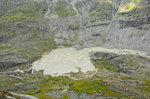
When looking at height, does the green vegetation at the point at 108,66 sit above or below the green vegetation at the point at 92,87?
below

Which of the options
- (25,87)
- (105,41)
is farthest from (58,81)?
(105,41)

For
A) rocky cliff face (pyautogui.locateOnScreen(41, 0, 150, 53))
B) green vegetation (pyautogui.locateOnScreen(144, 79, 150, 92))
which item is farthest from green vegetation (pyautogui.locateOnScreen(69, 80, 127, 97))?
rocky cliff face (pyautogui.locateOnScreen(41, 0, 150, 53))

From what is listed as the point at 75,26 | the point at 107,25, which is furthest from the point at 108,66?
the point at 75,26

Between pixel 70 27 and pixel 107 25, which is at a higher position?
pixel 107 25

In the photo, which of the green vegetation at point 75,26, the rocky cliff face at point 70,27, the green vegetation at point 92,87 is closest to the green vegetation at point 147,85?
the green vegetation at point 92,87

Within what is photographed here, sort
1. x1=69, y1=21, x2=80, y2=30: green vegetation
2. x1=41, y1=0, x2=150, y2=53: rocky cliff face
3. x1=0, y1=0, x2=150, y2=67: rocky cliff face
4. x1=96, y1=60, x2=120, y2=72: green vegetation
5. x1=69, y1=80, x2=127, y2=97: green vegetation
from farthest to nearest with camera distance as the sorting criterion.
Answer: x1=69, y1=21, x2=80, y2=30: green vegetation < x1=41, y1=0, x2=150, y2=53: rocky cliff face < x1=0, y1=0, x2=150, y2=67: rocky cliff face < x1=96, y1=60, x2=120, y2=72: green vegetation < x1=69, y1=80, x2=127, y2=97: green vegetation

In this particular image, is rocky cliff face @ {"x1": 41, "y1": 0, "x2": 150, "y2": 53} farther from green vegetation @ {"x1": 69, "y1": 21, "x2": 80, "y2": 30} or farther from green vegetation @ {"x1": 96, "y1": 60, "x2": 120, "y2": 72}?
green vegetation @ {"x1": 96, "y1": 60, "x2": 120, "y2": 72}

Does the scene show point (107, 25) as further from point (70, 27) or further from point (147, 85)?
point (147, 85)

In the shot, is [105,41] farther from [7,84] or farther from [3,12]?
[3,12]

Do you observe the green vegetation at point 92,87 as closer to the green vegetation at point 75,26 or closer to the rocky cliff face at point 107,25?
the rocky cliff face at point 107,25
